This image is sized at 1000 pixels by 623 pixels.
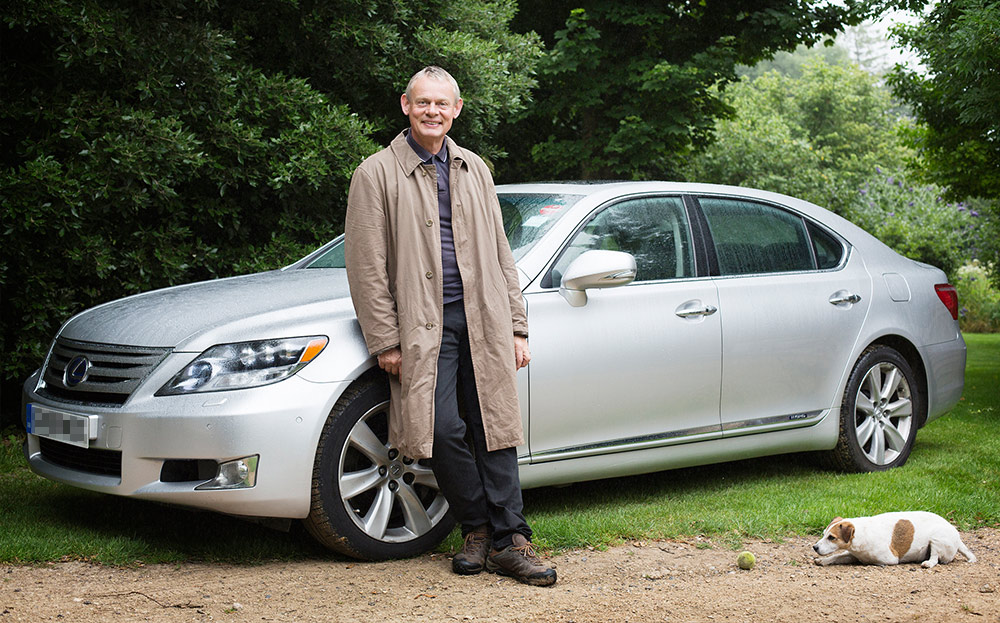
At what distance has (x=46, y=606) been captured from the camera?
3746 mm

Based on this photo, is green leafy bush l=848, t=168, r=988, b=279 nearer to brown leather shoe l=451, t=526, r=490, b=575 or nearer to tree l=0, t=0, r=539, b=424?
tree l=0, t=0, r=539, b=424

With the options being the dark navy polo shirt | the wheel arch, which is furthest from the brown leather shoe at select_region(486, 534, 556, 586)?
the wheel arch

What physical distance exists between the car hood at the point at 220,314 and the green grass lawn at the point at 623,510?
867 millimetres

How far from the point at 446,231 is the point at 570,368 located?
0.91m

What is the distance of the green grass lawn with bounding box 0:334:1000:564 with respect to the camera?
14.9 ft

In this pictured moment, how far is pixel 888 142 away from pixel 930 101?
110 feet

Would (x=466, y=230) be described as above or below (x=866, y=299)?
above

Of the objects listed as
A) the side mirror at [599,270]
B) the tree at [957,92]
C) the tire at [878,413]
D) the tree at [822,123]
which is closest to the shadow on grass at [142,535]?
the side mirror at [599,270]

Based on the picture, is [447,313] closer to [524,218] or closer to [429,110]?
[429,110]

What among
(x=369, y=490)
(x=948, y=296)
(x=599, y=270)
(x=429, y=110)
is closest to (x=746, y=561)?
(x=599, y=270)

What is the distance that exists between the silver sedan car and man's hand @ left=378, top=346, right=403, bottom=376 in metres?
0.13

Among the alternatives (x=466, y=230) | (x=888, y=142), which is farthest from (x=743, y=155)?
(x=466, y=230)

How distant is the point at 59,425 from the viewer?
171 inches

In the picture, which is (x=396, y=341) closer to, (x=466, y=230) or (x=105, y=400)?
(x=466, y=230)
